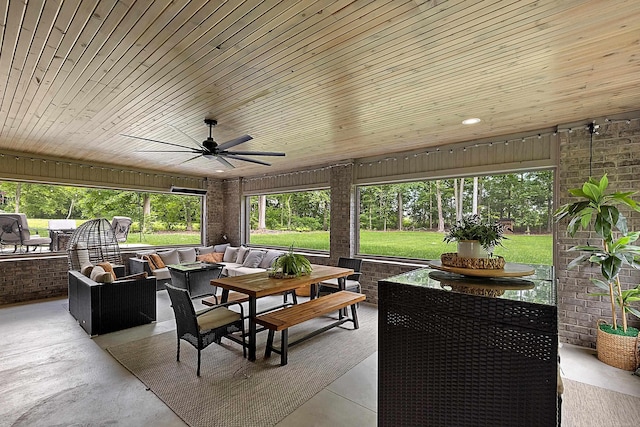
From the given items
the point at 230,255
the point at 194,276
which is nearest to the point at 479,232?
the point at 194,276

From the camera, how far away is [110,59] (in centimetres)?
230

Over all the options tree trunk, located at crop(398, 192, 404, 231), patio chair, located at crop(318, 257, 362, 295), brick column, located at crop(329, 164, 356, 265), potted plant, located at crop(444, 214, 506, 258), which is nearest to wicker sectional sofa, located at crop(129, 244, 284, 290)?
brick column, located at crop(329, 164, 356, 265)

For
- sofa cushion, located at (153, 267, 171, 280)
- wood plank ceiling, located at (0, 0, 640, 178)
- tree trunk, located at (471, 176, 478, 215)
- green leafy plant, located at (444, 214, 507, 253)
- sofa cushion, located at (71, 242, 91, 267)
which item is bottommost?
sofa cushion, located at (153, 267, 171, 280)

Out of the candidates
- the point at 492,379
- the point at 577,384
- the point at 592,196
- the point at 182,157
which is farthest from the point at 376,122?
the point at 182,157

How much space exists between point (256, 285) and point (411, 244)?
3297 millimetres

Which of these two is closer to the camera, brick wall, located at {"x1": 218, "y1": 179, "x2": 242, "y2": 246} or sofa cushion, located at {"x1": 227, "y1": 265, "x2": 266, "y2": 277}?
sofa cushion, located at {"x1": 227, "y1": 265, "x2": 266, "y2": 277}

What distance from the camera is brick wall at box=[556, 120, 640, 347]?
11.3ft

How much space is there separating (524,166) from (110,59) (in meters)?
4.79

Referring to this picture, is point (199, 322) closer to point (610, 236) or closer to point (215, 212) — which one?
point (610, 236)

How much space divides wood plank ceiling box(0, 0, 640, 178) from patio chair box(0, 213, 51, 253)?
Answer: 221 cm

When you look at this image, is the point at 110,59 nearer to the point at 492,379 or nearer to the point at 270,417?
the point at 270,417

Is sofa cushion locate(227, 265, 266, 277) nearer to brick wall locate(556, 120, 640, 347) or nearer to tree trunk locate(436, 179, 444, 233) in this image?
tree trunk locate(436, 179, 444, 233)

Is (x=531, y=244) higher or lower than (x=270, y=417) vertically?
higher

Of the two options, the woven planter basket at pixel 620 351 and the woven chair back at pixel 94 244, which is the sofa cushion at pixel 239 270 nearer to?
the woven chair back at pixel 94 244
